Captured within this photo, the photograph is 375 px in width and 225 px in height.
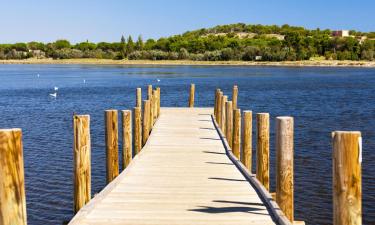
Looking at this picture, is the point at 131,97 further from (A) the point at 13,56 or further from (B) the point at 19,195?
(A) the point at 13,56

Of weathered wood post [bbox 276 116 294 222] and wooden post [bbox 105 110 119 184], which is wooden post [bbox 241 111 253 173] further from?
weathered wood post [bbox 276 116 294 222]

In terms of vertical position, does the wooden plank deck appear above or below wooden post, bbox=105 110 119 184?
below

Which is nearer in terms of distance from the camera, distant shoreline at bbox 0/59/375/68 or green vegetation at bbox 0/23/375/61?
distant shoreline at bbox 0/59/375/68

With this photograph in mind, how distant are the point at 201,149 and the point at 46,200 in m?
4.55

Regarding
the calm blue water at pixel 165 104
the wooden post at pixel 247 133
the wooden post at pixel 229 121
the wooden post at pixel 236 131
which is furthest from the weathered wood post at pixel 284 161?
the wooden post at pixel 229 121

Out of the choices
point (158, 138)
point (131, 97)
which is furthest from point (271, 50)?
point (158, 138)

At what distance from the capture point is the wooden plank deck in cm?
761

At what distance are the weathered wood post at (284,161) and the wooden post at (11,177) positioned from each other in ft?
12.9

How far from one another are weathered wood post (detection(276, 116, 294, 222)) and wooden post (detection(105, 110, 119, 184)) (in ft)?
15.0

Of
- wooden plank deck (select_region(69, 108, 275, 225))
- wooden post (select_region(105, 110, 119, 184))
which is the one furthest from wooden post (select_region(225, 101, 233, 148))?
wooden post (select_region(105, 110, 119, 184))

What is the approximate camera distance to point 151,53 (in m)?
157

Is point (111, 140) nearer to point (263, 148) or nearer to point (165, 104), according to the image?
point (263, 148)

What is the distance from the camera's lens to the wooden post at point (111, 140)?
11727 mm

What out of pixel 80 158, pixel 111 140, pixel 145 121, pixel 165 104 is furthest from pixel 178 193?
pixel 165 104
